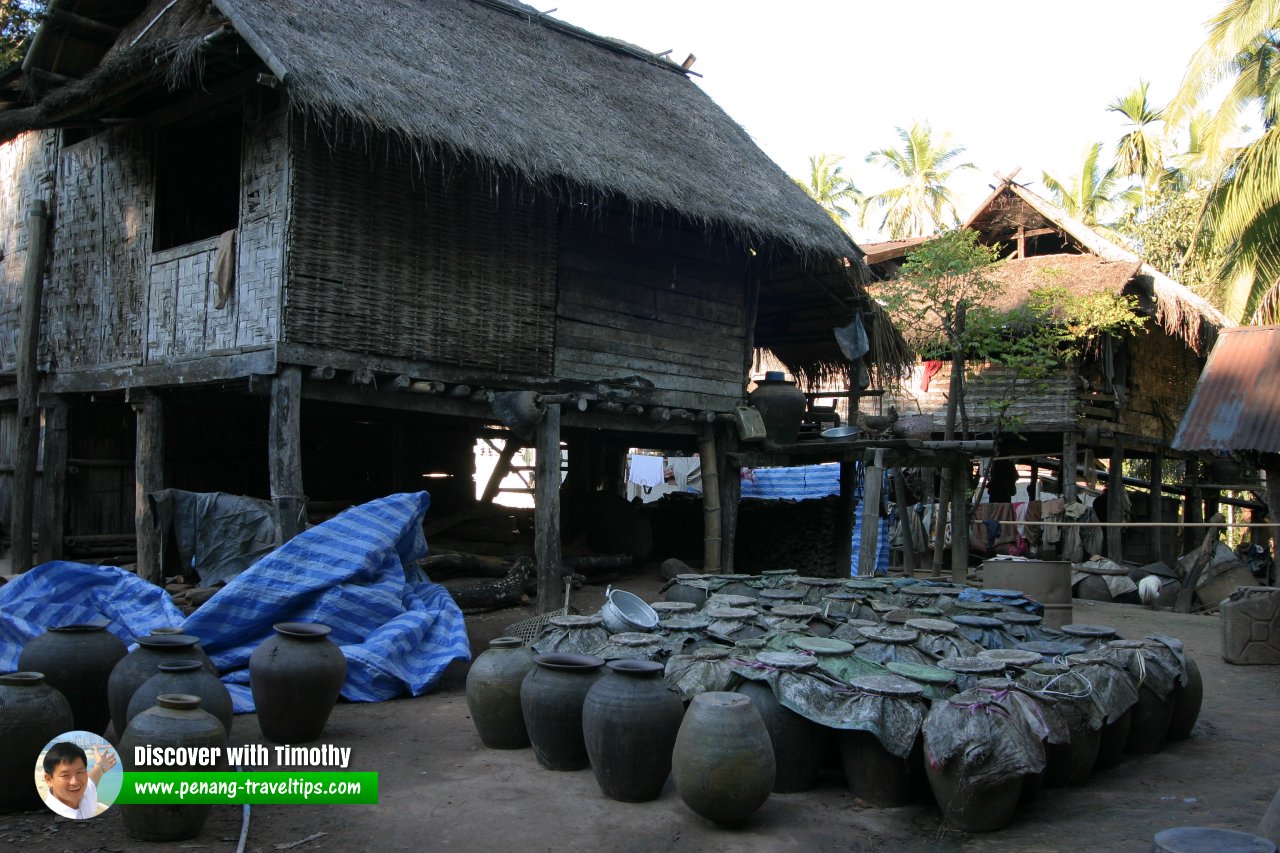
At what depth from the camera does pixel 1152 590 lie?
13102 millimetres

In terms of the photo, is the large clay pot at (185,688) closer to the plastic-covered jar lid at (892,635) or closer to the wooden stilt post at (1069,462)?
the plastic-covered jar lid at (892,635)

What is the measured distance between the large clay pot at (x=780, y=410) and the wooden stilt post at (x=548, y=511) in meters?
3.13

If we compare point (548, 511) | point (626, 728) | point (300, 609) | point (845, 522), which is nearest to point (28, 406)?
point (300, 609)

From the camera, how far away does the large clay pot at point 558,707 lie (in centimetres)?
466

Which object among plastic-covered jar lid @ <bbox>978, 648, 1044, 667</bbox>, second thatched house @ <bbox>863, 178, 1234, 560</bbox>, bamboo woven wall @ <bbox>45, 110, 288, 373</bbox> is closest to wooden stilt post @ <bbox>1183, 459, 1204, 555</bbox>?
second thatched house @ <bbox>863, 178, 1234, 560</bbox>

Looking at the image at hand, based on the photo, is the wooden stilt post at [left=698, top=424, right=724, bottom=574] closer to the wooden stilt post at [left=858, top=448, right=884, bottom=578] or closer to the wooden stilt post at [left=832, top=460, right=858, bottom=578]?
the wooden stilt post at [left=858, top=448, right=884, bottom=578]

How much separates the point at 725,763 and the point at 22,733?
9.15ft

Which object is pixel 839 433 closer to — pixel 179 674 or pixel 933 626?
pixel 933 626

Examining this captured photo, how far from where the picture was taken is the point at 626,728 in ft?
14.0

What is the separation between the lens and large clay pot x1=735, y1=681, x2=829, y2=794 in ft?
14.7

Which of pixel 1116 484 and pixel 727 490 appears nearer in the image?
pixel 727 490

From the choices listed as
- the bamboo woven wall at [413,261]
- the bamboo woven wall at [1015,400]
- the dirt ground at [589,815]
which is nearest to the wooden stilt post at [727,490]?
the bamboo woven wall at [413,261]

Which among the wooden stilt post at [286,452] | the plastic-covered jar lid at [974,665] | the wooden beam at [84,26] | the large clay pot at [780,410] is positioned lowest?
the plastic-covered jar lid at [974,665]

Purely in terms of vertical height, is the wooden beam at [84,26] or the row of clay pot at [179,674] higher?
the wooden beam at [84,26]
